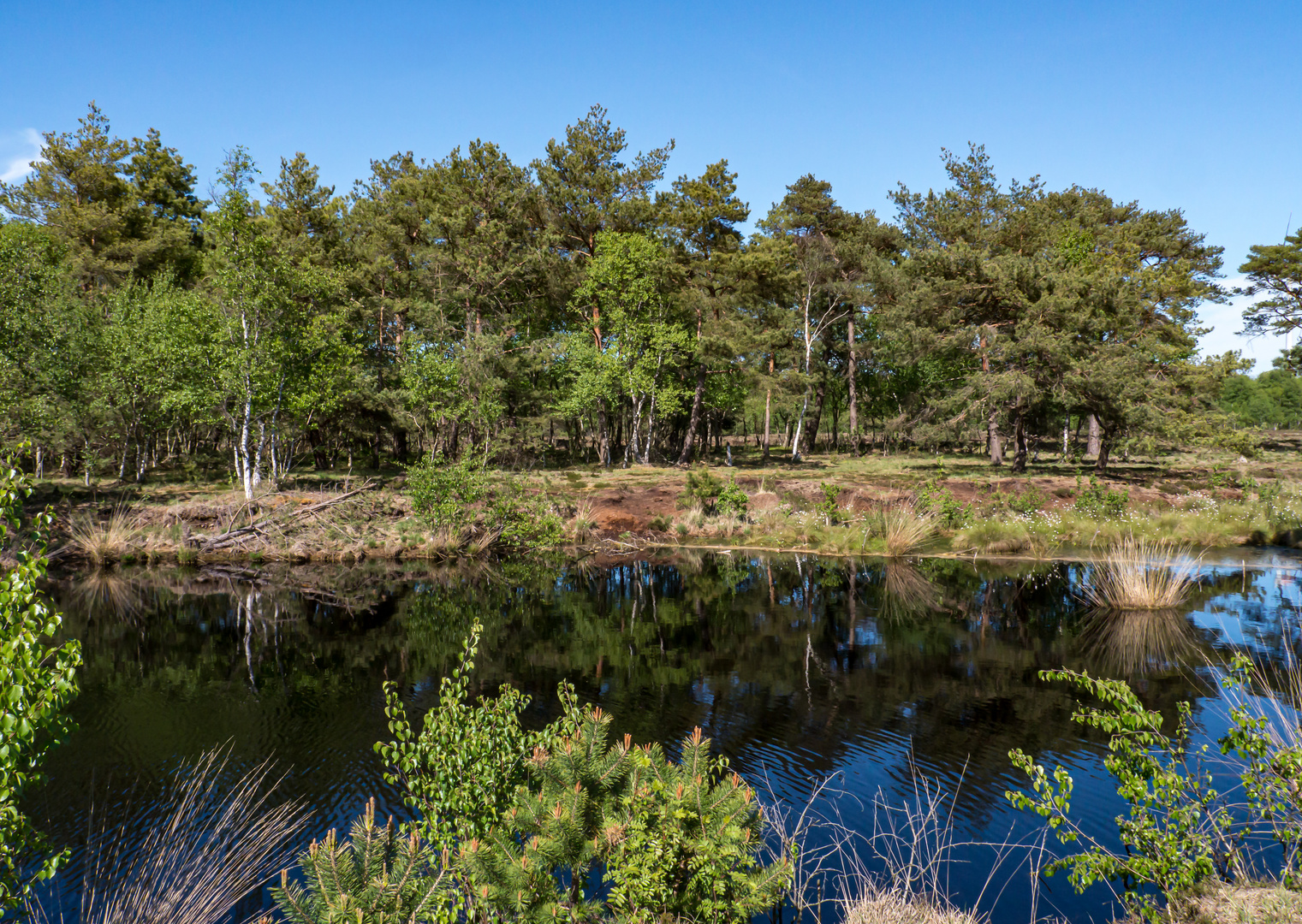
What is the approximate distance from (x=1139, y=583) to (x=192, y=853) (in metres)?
16.1

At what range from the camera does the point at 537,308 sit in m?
43.2

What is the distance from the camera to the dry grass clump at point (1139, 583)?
15.1 meters

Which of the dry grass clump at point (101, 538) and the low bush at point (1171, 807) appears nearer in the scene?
the low bush at point (1171, 807)

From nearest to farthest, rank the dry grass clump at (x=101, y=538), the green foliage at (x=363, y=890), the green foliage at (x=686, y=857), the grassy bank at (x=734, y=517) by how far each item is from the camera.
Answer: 1. the green foliage at (x=363, y=890)
2. the green foliage at (x=686, y=857)
3. the dry grass clump at (x=101, y=538)
4. the grassy bank at (x=734, y=517)

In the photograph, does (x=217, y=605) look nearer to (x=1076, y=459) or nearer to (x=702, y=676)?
(x=702, y=676)

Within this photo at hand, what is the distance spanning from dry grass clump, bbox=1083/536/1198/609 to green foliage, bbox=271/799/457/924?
15293mm

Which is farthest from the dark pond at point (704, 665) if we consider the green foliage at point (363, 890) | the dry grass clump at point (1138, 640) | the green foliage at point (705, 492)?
the green foliage at point (705, 492)

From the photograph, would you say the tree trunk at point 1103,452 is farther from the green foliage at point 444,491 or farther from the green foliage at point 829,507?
the green foliage at point 444,491

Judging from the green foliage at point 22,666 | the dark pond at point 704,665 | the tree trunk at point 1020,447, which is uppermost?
the tree trunk at point 1020,447

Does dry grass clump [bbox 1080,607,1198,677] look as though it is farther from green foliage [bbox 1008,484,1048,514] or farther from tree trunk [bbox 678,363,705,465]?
tree trunk [bbox 678,363,705,465]

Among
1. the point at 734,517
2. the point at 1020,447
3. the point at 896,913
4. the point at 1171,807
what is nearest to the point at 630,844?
the point at 896,913

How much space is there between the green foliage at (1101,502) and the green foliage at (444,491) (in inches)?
715

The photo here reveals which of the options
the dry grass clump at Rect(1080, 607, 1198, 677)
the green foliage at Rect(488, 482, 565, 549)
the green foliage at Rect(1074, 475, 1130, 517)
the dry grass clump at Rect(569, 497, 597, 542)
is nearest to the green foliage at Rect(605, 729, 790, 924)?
the dry grass clump at Rect(1080, 607, 1198, 677)

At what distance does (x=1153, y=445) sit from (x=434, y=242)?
3306cm
